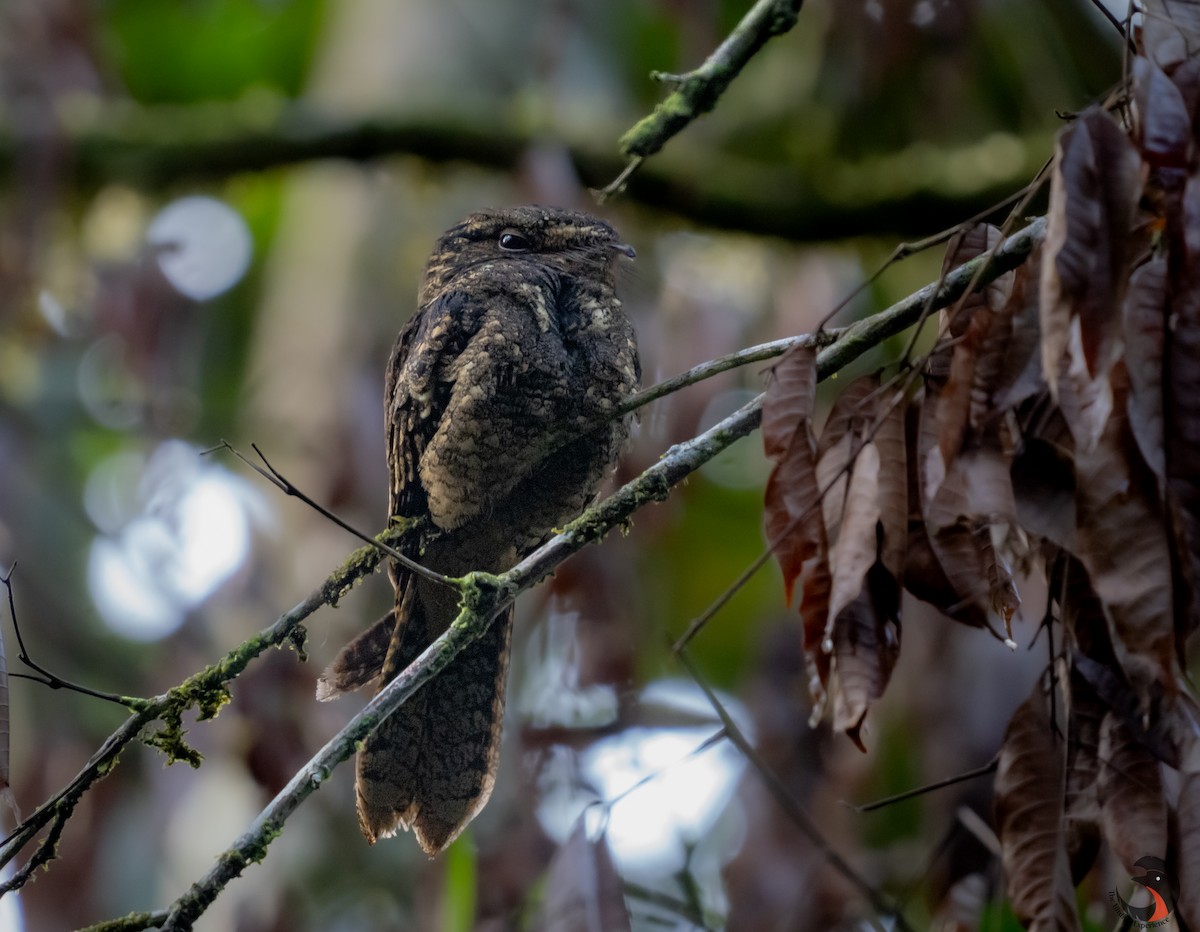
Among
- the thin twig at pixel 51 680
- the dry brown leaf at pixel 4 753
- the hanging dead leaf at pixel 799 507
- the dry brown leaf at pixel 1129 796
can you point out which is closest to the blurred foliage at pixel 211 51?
the thin twig at pixel 51 680

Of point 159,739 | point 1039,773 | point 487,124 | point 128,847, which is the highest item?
point 487,124

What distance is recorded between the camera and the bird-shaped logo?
163 cm

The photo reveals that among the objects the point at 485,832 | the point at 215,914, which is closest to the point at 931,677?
the point at 485,832

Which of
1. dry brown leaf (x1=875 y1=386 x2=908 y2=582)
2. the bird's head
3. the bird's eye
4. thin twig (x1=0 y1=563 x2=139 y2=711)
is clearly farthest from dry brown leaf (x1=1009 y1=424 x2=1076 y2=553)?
the bird's eye

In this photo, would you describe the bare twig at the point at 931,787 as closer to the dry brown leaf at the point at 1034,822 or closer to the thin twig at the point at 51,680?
the dry brown leaf at the point at 1034,822

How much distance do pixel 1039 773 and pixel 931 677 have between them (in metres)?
2.61

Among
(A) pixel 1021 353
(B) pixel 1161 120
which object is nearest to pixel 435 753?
(A) pixel 1021 353

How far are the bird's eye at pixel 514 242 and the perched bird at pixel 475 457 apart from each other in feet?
0.15

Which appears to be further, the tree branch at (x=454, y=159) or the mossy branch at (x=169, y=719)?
the tree branch at (x=454, y=159)

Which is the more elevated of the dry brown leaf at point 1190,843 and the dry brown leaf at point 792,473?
the dry brown leaf at point 792,473

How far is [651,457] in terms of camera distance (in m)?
4.32

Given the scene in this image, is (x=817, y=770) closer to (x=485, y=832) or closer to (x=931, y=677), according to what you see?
(x=931, y=677)

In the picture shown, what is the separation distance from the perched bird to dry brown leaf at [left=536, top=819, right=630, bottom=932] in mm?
434

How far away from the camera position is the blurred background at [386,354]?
4.09 metres
